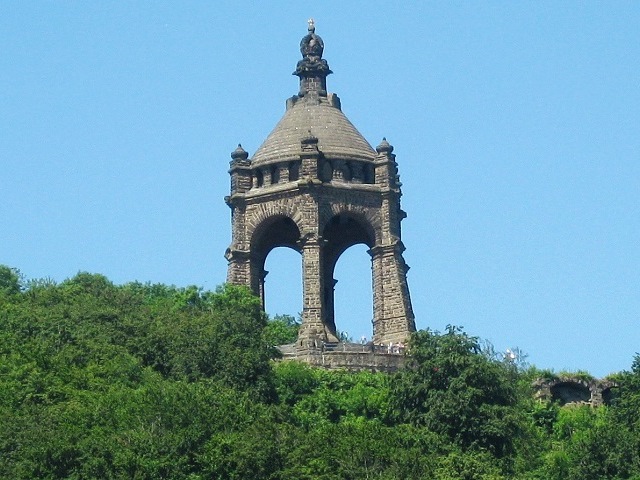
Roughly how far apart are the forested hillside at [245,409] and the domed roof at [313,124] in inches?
279

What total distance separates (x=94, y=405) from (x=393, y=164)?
22.9 metres

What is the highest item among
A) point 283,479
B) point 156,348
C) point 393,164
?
point 393,164

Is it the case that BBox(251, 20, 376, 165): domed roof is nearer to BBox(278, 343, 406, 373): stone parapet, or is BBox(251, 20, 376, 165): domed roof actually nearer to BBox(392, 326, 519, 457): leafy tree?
BBox(278, 343, 406, 373): stone parapet

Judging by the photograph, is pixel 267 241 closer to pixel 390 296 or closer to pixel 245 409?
pixel 390 296

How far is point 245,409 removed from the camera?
81000mm

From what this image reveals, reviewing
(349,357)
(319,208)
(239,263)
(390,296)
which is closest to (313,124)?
(319,208)

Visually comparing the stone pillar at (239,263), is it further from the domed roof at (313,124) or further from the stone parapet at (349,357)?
the stone parapet at (349,357)

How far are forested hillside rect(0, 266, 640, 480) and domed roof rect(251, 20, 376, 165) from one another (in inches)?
279

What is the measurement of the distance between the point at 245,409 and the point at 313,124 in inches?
826

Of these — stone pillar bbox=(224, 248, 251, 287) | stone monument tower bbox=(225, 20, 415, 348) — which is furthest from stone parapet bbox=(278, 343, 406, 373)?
stone pillar bbox=(224, 248, 251, 287)

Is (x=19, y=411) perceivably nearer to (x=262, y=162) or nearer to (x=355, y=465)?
(x=355, y=465)

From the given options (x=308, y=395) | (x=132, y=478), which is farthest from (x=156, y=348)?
(x=132, y=478)

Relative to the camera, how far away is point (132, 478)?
75375mm

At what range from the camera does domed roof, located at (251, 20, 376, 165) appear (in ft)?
324
